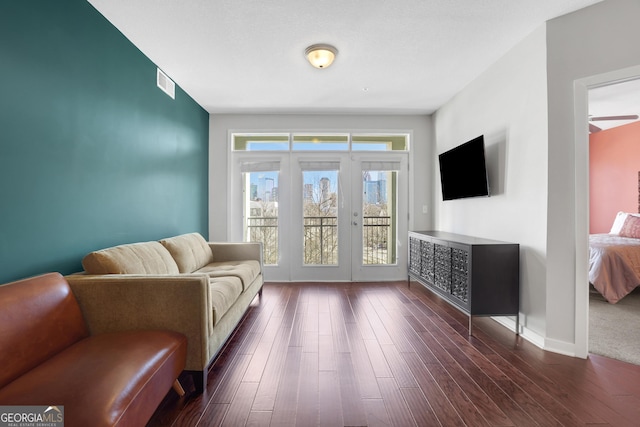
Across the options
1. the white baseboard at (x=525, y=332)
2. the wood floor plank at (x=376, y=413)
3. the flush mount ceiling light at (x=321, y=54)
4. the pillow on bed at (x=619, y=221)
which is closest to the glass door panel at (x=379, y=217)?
the white baseboard at (x=525, y=332)

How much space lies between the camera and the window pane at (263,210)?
468cm

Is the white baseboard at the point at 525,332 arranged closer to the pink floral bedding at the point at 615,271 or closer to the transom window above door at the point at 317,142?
the pink floral bedding at the point at 615,271

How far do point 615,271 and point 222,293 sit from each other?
4428mm

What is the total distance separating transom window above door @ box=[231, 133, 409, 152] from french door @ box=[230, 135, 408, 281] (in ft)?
0.41

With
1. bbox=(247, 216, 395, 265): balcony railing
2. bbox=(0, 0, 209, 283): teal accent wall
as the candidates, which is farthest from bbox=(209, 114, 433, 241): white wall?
bbox=(0, 0, 209, 283): teal accent wall

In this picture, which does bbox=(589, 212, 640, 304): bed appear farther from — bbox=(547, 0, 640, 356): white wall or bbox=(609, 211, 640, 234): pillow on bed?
bbox=(547, 0, 640, 356): white wall

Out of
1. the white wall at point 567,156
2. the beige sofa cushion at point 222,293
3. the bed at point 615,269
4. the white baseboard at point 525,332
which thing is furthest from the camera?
the bed at point 615,269

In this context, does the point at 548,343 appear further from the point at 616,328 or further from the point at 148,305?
the point at 148,305

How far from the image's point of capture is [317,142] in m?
4.66

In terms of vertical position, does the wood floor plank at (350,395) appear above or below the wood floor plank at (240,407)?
above

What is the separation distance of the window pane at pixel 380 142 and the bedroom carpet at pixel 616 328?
3123 millimetres

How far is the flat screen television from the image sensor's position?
3100 mm

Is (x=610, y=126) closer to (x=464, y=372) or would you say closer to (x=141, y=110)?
(x=464, y=372)

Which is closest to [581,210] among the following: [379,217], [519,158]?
[519,158]
